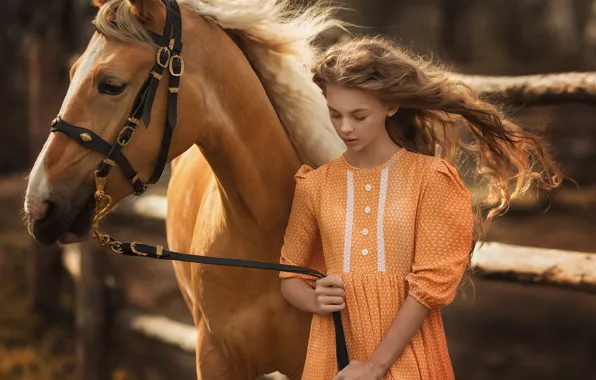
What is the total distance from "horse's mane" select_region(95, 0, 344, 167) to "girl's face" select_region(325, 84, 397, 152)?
0.44m

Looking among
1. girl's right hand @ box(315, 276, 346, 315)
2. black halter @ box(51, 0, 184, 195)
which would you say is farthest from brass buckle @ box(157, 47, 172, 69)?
girl's right hand @ box(315, 276, 346, 315)

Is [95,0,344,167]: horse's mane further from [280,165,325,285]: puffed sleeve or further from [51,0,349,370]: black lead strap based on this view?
[280,165,325,285]: puffed sleeve

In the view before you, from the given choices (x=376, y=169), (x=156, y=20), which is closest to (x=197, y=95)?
(x=156, y=20)

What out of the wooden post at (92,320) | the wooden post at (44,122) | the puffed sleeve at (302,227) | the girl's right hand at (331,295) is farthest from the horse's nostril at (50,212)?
the wooden post at (44,122)

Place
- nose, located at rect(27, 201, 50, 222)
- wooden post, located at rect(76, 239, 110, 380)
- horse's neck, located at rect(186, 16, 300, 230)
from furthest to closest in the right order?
wooden post, located at rect(76, 239, 110, 380)
horse's neck, located at rect(186, 16, 300, 230)
nose, located at rect(27, 201, 50, 222)

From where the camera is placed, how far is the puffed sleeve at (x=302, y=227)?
226 cm

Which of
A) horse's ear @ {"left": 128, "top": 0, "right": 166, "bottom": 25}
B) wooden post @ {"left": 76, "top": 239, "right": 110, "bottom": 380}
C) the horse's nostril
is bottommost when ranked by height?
wooden post @ {"left": 76, "top": 239, "right": 110, "bottom": 380}

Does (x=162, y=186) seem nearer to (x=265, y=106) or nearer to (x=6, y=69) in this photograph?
(x=265, y=106)

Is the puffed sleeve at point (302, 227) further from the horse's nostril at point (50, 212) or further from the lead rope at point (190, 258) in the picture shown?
the horse's nostril at point (50, 212)

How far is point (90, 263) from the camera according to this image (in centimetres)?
527

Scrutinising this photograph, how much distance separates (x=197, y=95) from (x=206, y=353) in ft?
2.83

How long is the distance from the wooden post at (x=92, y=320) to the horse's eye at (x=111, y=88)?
3184mm

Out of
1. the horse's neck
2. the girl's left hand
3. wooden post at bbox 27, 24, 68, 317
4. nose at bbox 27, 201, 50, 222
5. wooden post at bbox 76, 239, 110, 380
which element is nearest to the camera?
the girl's left hand

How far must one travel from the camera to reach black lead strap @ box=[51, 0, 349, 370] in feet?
7.34
